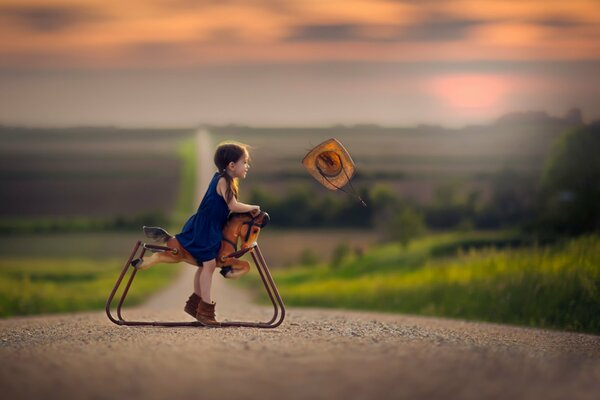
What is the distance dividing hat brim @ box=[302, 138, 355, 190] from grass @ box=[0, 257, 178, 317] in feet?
46.1

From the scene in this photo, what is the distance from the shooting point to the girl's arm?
1402 centimetres

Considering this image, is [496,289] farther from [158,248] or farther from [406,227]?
[406,227]

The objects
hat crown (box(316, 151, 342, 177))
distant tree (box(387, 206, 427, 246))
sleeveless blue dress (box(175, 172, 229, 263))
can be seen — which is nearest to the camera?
sleeveless blue dress (box(175, 172, 229, 263))

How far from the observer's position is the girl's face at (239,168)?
1422 centimetres

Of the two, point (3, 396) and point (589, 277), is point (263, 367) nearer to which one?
point (3, 396)

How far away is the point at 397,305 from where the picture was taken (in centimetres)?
2430

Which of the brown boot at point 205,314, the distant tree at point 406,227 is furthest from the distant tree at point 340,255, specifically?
the brown boot at point 205,314

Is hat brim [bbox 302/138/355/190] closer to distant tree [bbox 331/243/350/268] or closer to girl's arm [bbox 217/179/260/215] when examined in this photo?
girl's arm [bbox 217/179/260/215]

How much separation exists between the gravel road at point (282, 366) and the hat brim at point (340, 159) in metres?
2.39

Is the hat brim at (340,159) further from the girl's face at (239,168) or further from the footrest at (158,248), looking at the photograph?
the footrest at (158,248)

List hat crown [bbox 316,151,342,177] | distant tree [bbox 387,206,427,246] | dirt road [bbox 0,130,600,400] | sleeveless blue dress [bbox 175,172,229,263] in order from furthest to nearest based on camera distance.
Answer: distant tree [bbox 387,206,427,246] → hat crown [bbox 316,151,342,177] → sleeveless blue dress [bbox 175,172,229,263] → dirt road [bbox 0,130,600,400]

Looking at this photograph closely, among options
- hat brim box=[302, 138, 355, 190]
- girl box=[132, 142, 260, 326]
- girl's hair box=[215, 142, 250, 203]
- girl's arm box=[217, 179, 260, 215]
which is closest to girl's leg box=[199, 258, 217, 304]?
girl box=[132, 142, 260, 326]

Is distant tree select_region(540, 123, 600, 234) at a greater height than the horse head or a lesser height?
lesser

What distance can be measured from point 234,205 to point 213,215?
0.39 meters
